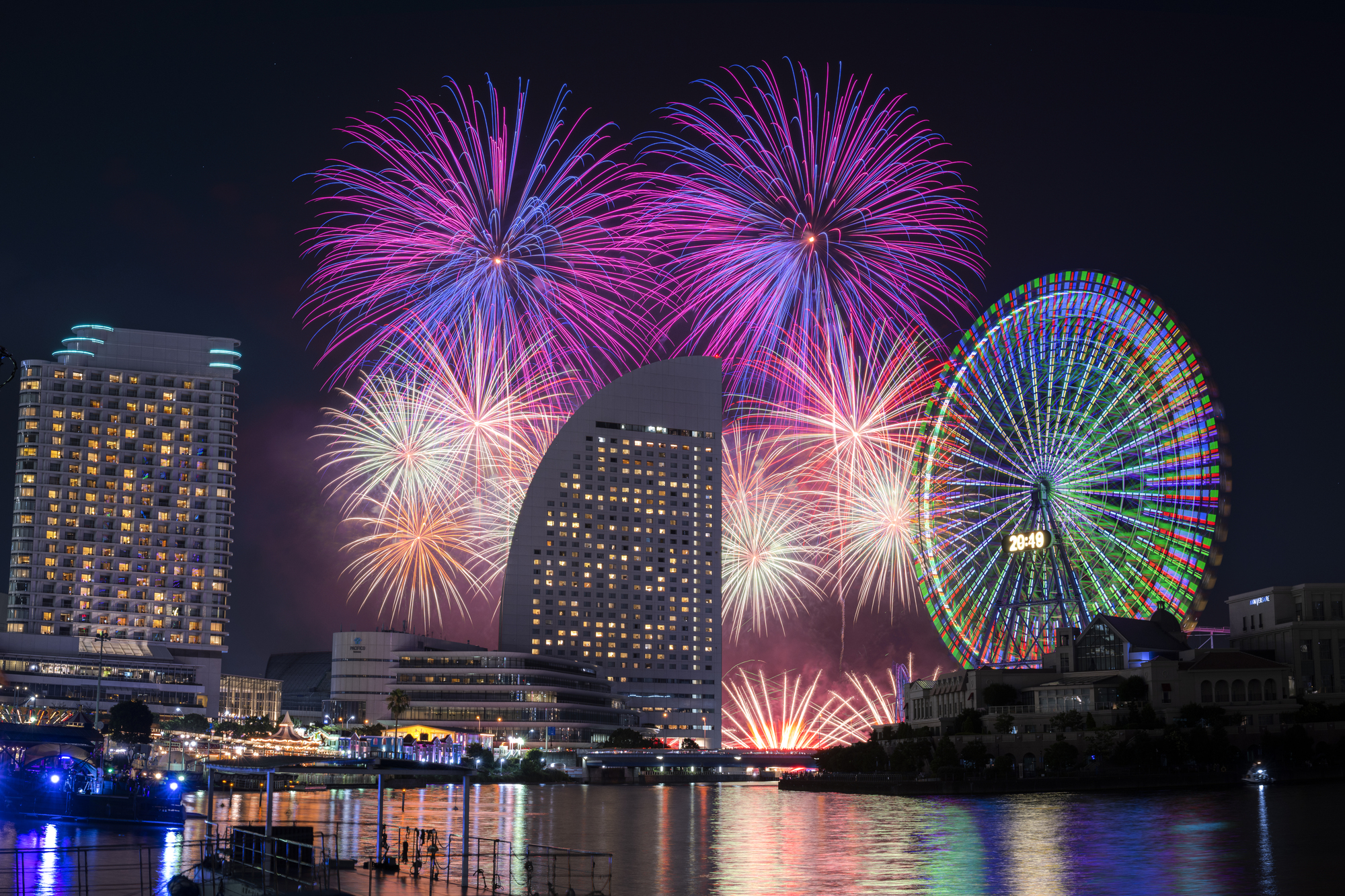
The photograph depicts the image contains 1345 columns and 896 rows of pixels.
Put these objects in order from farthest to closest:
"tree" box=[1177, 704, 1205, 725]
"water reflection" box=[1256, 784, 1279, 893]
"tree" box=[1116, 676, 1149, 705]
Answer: "tree" box=[1116, 676, 1149, 705]
"tree" box=[1177, 704, 1205, 725]
"water reflection" box=[1256, 784, 1279, 893]

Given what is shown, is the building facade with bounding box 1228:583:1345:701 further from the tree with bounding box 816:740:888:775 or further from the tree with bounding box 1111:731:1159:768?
the tree with bounding box 816:740:888:775

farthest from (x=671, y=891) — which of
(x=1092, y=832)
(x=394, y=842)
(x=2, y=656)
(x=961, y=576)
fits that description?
(x=2, y=656)

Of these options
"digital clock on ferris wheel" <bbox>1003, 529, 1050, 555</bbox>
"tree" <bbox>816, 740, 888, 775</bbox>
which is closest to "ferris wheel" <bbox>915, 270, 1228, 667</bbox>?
"digital clock on ferris wheel" <bbox>1003, 529, 1050, 555</bbox>

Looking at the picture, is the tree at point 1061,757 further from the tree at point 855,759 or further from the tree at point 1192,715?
the tree at point 855,759

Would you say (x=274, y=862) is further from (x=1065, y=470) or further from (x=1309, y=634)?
(x=1309, y=634)

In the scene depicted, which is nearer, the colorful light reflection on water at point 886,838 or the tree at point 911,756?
the colorful light reflection on water at point 886,838

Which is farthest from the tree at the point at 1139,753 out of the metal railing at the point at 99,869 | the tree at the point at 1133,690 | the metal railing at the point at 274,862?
the metal railing at the point at 274,862
